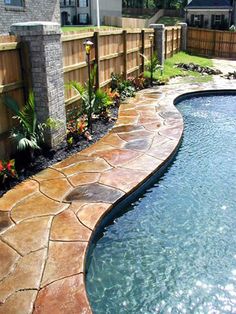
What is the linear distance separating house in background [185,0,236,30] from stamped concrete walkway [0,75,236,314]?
27241mm

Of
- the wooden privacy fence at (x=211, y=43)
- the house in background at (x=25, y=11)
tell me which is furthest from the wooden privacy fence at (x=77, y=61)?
the wooden privacy fence at (x=211, y=43)

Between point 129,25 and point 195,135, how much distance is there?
31532 mm

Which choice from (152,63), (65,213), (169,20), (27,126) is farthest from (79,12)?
(65,213)

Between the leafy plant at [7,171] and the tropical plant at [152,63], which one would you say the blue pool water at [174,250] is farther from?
the tropical plant at [152,63]

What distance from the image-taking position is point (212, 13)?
31.7 metres

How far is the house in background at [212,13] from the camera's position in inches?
1220

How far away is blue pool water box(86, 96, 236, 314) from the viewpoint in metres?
3.35

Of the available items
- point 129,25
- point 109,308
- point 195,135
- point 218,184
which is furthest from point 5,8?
point 129,25

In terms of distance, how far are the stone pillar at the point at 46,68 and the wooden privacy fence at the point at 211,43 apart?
19.2m

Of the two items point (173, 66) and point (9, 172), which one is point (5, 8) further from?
point (9, 172)

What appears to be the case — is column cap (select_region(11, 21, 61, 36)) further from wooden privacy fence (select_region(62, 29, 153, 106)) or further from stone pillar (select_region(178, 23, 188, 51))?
stone pillar (select_region(178, 23, 188, 51))

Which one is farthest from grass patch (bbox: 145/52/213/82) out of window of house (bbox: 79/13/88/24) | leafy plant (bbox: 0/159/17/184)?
window of house (bbox: 79/13/88/24)

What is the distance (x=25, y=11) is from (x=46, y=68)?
12.7 m

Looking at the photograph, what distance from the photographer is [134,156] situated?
251 inches
